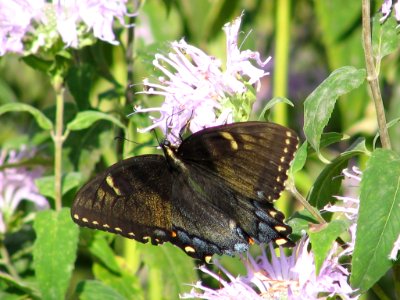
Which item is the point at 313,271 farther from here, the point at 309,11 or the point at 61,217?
the point at 309,11

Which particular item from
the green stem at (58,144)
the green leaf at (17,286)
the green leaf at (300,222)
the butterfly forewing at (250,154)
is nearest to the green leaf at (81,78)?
the green stem at (58,144)

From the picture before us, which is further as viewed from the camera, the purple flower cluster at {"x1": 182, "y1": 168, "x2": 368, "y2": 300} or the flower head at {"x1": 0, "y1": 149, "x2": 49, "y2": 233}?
the flower head at {"x1": 0, "y1": 149, "x2": 49, "y2": 233}

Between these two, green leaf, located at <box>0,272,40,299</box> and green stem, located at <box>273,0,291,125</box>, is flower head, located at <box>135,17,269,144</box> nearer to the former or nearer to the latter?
green leaf, located at <box>0,272,40,299</box>

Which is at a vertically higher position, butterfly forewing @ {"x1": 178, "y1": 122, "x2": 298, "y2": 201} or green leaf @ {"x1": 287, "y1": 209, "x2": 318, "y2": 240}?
butterfly forewing @ {"x1": 178, "y1": 122, "x2": 298, "y2": 201}

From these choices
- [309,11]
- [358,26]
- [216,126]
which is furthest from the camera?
[309,11]

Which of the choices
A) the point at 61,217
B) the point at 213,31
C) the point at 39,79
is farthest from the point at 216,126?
the point at 39,79

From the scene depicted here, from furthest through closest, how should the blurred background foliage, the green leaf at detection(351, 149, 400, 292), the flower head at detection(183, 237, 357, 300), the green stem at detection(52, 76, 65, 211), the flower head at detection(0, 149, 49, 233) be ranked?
1. the flower head at detection(0, 149, 49, 233)
2. the blurred background foliage
3. the green stem at detection(52, 76, 65, 211)
4. the flower head at detection(183, 237, 357, 300)
5. the green leaf at detection(351, 149, 400, 292)

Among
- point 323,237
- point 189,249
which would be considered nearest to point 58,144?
point 189,249

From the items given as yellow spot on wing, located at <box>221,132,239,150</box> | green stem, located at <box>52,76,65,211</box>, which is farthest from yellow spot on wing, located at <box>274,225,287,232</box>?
green stem, located at <box>52,76,65,211</box>
